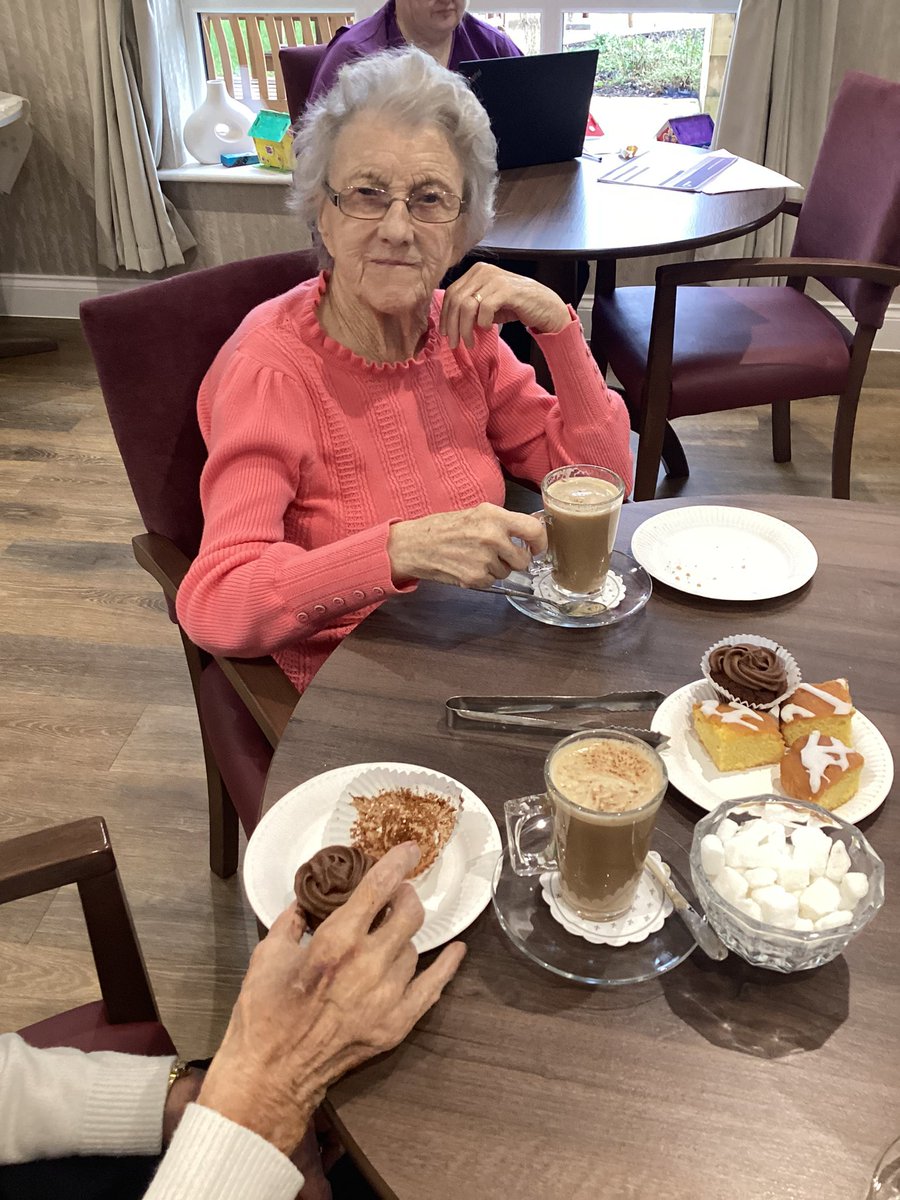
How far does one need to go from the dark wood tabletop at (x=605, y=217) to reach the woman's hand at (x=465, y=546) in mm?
1265

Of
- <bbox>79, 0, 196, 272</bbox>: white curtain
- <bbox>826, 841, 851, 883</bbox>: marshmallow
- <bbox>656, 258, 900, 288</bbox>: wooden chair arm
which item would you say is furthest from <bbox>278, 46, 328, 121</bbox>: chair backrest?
<bbox>826, 841, 851, 883</bbox>: marshmallow

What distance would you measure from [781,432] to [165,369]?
233 cm

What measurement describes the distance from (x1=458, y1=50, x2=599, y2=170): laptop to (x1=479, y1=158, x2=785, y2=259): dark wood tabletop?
0.28 feet

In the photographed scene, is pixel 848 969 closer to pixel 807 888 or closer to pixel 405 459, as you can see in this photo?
pixel 807 888

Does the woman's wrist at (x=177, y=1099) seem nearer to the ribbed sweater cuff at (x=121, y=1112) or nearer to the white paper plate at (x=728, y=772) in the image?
the ribbed sweater cuff at (x=121, y=1112)

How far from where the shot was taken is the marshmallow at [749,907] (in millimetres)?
781

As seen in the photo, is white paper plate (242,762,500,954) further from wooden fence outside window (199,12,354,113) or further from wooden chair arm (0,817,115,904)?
wooden fence outside window (199,12,354,113)

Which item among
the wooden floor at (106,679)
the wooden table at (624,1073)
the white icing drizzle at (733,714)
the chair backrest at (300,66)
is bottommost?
the wooden floor at (106,679)

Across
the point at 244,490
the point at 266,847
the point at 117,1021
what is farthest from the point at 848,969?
the point at 244,490

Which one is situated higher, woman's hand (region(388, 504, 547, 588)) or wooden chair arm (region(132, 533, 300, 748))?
woman's hand (region(388, 504, 547, 588))

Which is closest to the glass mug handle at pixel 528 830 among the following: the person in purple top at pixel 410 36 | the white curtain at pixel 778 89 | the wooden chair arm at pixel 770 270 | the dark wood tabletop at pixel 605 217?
the dark wood tabletop at pixel 605 217

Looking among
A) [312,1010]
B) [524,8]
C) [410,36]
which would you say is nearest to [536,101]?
[410,36]

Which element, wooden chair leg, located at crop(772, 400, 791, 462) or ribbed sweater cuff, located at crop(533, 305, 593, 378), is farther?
wooden chair leg, located at crop(772, 400, 791, 462)

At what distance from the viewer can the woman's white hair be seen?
140 cm
